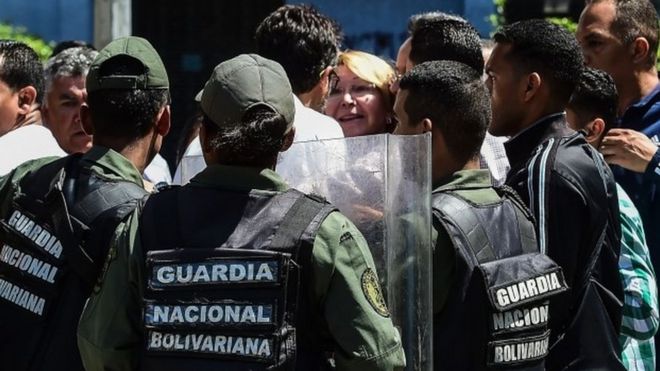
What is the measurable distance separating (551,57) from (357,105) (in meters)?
1.45

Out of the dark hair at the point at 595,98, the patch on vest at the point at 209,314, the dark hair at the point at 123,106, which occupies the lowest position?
the patch on vest at the point at 209,314

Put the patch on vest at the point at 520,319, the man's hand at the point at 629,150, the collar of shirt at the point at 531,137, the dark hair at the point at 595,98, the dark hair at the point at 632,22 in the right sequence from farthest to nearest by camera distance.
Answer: the dark hair at the point at 632,22, the man's hand at the point at 629,150, the dark hair at the point at 595,98, the collar of shirt at the point at 531,137, the patch on vest at the point at 520,319

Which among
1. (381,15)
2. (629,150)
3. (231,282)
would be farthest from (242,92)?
(381,15)

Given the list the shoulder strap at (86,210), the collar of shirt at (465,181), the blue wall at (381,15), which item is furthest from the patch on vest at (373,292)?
the blue wall at (381,15)

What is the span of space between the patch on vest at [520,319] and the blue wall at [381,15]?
22.3ft

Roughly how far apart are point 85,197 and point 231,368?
0.80 meters

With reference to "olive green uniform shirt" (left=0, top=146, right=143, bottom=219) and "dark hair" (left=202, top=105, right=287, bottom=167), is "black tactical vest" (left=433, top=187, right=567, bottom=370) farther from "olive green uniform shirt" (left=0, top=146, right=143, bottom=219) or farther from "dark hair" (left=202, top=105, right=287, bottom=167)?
"olive green uniform shirt" (left=0, top=146, right=143, bottom=219)

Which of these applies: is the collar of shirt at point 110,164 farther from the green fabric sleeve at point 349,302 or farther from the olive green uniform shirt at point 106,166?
the green fabric sleeve at point 349,302

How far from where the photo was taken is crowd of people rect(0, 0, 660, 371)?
3.00 m

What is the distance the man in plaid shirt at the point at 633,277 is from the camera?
4.10m

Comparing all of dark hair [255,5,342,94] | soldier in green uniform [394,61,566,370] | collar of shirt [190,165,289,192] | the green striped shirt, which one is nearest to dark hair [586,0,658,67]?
the green striped shirt

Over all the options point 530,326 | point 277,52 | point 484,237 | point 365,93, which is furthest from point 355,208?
point 365,93

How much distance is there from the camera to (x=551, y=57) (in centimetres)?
407

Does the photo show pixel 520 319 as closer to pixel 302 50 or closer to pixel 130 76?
pixel 130 76
